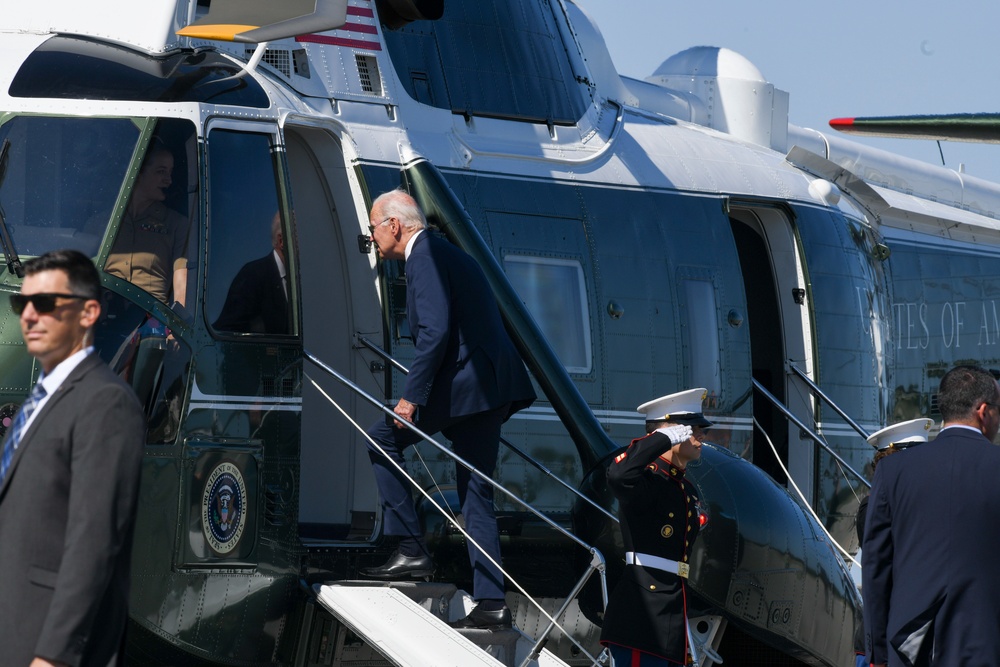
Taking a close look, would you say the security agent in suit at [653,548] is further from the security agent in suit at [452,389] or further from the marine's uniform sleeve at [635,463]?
the security agent in suit at [452,389]

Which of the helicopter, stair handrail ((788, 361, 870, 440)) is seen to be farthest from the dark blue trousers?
stair handrail ((788, 361, 870, 440))

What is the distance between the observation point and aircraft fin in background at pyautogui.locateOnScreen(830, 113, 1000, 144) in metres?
9.13

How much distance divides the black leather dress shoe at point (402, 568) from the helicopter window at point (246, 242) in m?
1.14

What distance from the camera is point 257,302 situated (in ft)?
21.2

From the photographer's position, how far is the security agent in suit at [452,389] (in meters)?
6.47

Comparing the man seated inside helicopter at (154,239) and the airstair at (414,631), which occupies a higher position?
the man seated inside helicopter at (154,239)

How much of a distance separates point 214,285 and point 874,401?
5.38 meters

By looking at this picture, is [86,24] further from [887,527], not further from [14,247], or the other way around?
[887,527]

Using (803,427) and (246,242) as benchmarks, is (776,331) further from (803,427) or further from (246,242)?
(246,242)

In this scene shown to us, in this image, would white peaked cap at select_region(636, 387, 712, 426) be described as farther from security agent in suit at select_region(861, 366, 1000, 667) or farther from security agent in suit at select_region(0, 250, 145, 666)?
security agent in suit at select_region(0, 250, 145, 666)

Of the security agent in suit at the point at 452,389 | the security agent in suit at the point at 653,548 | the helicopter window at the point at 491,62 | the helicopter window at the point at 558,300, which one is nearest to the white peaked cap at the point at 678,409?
the security agent in suit at the point at 653,548

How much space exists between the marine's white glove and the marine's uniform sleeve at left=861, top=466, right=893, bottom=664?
3.43 ft

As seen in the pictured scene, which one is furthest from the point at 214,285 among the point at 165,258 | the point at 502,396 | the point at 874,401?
the point at 874,401

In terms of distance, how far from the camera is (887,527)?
17.0ft
